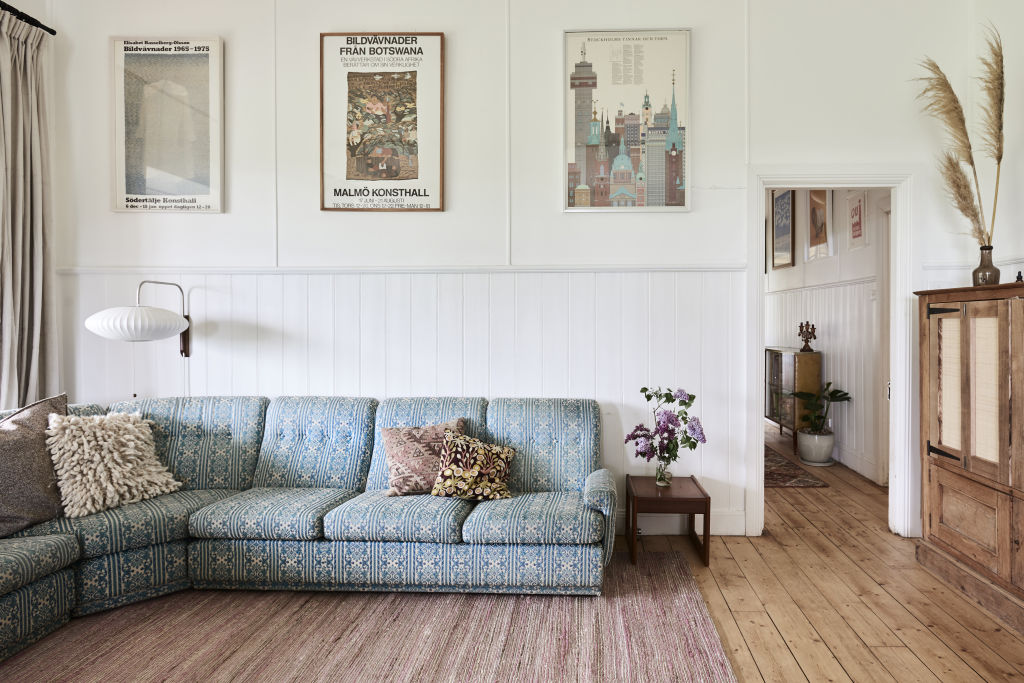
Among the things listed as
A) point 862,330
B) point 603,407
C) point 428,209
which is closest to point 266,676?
point 603,407

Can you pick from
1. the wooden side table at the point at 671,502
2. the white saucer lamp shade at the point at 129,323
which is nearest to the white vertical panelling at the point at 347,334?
the white saucer lamp shade at the point at 129,323

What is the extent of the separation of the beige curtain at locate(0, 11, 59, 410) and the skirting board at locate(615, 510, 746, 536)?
345 cm

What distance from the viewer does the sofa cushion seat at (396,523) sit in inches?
105

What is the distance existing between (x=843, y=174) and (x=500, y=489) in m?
2.61

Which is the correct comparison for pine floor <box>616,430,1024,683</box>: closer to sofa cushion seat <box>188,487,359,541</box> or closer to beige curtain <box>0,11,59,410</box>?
sofa cushion seat <box>188,487,359,541</box>

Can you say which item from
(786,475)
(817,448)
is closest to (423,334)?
(786,475)

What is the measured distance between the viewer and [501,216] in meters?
3.52

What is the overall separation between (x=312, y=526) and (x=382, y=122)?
228cm

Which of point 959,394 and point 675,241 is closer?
point 959,394

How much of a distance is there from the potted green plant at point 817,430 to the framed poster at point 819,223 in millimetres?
1334

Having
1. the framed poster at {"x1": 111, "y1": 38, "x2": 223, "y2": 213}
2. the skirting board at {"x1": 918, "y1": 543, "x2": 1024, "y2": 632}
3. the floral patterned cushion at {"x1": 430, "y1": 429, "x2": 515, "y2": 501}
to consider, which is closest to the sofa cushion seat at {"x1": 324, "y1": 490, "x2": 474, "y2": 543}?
the floral patterned cushion at {"x1": 430, "y1": 429, "x2": 515, "y2": 501}

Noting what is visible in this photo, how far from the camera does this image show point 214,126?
3543mm

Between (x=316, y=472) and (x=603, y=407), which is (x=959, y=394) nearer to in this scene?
(x=603, y=407)

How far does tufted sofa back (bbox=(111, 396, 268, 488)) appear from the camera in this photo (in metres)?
3.16
